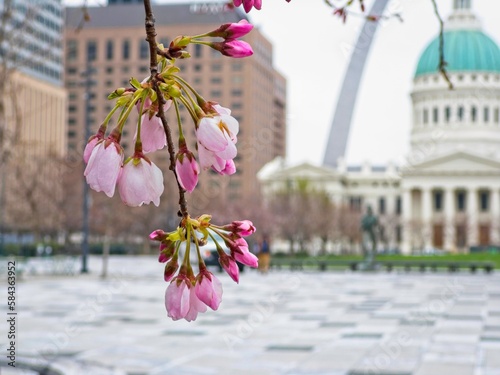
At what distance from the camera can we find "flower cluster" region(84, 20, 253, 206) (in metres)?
1.26

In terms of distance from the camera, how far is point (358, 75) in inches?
4274

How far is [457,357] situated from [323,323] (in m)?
6.10

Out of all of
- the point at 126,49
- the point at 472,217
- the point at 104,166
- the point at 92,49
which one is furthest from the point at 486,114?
the point at 104,166

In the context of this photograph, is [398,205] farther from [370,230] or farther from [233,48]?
[233,48]

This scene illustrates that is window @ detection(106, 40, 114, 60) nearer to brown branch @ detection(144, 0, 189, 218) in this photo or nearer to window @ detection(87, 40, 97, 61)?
window @ detection(87, 40, 97, 61)

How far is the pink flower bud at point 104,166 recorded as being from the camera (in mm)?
1233

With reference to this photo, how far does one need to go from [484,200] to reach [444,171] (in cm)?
848

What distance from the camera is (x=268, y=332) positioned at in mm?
18984

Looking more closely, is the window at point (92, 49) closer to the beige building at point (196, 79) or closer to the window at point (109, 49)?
the beige building at point (196, 79)

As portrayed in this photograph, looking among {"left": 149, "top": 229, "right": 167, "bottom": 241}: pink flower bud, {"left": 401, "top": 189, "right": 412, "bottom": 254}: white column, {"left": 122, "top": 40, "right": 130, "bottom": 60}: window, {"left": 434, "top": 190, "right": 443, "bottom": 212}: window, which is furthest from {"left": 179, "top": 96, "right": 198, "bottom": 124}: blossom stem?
{"left": 434, "top": 190, "right": 443, "bottom": 212}: window

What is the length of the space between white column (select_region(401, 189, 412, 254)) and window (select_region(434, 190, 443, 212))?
10.5 feet

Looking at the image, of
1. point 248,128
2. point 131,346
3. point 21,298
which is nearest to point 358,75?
point 248,128

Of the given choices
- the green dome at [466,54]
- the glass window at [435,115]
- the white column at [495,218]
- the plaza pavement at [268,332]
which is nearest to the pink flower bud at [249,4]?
the plaza pavement at [268,332]

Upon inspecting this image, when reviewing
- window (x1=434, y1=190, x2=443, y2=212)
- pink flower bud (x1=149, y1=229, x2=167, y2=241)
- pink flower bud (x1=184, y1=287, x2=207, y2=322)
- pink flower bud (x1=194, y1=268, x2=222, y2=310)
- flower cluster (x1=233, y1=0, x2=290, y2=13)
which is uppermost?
window (x1=434, y1=190, x2=443, y2=212)
